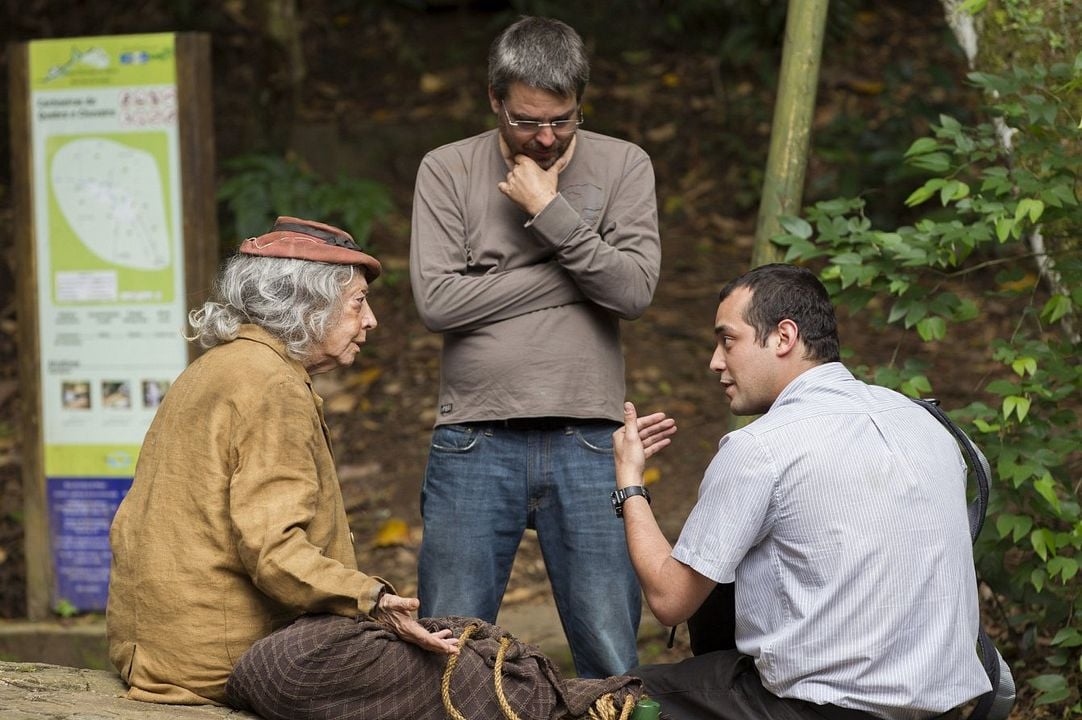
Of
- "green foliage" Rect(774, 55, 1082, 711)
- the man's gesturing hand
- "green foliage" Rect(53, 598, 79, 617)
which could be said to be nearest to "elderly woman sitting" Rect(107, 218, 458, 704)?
the man's gesturing hand

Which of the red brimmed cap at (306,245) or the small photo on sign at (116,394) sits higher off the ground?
the red brimmed cap at (306,245)

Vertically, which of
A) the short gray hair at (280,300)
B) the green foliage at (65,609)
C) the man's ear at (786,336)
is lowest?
the green foliage at (65,609)

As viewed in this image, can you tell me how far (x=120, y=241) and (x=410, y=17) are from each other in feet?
21.5

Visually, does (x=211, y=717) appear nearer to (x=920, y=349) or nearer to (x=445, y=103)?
(x=920, y=349)

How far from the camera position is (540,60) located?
361cm

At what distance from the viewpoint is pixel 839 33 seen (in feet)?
35.5

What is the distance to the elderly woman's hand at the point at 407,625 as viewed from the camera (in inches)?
118

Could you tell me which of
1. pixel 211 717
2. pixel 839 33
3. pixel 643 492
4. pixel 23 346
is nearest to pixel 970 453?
pixel 643 492

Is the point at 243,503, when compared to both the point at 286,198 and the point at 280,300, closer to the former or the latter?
the point at 280,300

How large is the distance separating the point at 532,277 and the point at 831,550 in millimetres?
1282

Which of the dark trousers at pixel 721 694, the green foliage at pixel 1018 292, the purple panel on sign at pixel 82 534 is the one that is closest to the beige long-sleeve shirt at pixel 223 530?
the dark trousers at pixel 721 694

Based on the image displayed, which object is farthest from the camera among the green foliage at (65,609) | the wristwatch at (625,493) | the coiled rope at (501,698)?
the green foliage at (65,609)

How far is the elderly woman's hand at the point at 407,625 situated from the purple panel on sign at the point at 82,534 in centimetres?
291

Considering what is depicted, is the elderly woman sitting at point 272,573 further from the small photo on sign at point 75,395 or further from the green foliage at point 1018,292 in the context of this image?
the small photo on sign at point 75,395
